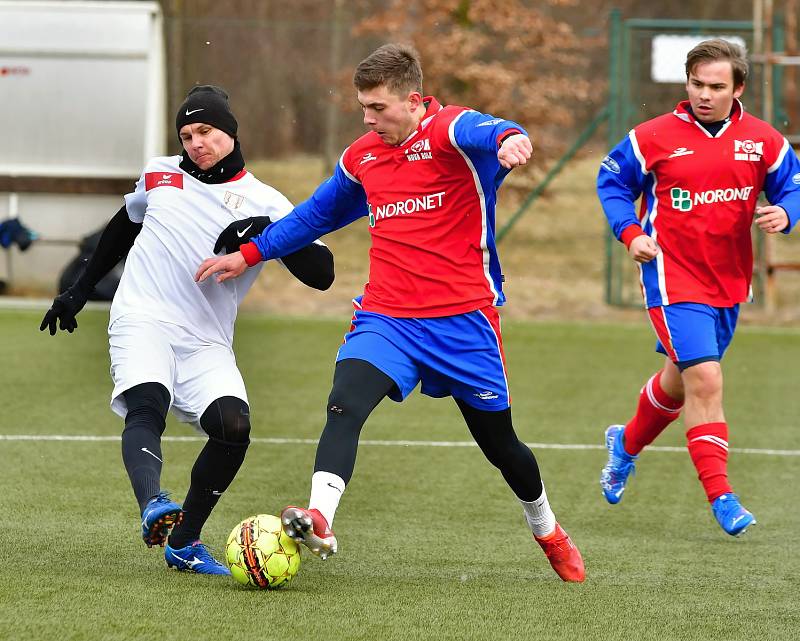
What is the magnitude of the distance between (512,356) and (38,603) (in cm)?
793

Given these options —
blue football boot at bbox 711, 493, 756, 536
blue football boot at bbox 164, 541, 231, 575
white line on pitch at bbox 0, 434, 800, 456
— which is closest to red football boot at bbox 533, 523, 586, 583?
blue football boot at bbox 711, 493, 756, 536

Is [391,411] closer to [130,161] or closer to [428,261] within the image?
[428,261]

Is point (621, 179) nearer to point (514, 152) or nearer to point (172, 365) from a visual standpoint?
point (514, 152)

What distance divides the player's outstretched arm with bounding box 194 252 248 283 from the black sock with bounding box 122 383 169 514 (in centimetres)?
43

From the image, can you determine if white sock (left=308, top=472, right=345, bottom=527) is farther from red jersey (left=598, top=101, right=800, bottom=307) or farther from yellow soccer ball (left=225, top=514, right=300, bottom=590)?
red jersey (left=598, top=101, right=800, bottom=307)

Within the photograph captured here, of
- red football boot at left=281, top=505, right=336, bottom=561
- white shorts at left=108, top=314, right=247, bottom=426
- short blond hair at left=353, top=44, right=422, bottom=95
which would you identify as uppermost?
short blond hair at left=353, top=44, right=422, bottom=95

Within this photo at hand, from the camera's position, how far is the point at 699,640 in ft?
13.7

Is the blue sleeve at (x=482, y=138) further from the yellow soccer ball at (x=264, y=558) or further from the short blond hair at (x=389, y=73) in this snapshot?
the yellow soccer ball at (x=264, y=558)

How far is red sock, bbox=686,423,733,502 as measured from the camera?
5.84 meters

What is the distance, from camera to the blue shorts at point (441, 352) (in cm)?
488

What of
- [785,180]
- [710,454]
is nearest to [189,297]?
[710,454]

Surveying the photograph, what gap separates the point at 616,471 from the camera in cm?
662

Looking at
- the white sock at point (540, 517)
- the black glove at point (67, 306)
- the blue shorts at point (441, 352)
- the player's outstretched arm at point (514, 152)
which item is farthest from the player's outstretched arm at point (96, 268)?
the white sock at point (540, 517)

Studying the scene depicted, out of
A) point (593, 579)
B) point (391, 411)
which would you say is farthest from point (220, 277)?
point (391, 411)
